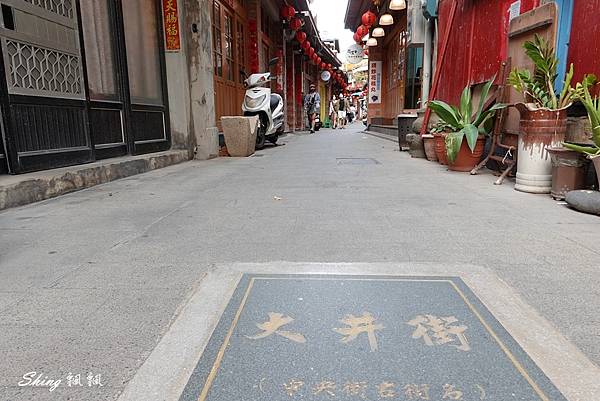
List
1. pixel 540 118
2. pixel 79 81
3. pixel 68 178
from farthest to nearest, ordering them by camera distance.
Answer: pixel 79 81 < pixel 68 178 < pixel 540 118

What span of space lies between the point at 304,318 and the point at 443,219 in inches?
66.9

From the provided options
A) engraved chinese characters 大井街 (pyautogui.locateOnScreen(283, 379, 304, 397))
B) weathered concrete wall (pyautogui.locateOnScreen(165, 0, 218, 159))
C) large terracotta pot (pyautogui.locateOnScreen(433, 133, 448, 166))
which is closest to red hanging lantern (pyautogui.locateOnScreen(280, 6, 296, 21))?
weathered concrete wall (pyautogui.locateOnScreen(165, 0, 218, 159))

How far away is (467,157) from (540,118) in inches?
55.9

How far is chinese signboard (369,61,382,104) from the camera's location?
53.7ft

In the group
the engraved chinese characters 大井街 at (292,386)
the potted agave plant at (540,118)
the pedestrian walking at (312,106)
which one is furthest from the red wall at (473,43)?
the pedestrian walking at (312,106)

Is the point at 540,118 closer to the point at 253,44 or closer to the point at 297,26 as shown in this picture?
the point at 253,44

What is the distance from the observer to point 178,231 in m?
2.66

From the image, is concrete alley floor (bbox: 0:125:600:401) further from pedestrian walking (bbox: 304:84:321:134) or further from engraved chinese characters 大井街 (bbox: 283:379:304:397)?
pedestrian walking (bbox: 304:84:321:134)

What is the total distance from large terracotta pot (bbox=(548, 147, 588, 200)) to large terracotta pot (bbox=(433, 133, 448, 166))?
2087 mm

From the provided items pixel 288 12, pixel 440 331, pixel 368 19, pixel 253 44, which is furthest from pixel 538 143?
pixel 368 19

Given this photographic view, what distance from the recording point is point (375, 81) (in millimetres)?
16516

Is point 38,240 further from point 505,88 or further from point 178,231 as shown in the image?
point 505,88

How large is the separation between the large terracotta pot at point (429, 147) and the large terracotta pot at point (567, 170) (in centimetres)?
268

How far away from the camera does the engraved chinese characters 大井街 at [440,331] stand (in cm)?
137
